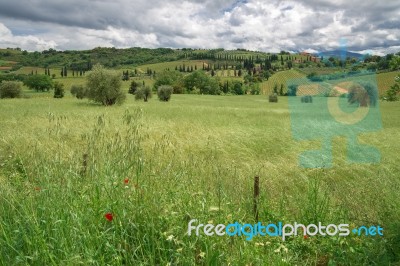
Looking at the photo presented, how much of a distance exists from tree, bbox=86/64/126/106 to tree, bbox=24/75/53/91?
89.5m

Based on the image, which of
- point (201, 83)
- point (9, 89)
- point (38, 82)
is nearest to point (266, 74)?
point (201, 83)

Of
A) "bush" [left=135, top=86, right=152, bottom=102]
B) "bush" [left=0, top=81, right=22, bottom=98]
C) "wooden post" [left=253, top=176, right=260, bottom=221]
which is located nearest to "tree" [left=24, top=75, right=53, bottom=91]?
"bush" [left=0, top=81, right=22, bottom=98]

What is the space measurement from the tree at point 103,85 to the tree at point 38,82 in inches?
3524

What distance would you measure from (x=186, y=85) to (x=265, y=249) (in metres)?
114

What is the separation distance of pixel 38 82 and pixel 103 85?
304 ft

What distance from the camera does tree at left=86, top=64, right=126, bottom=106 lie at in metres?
36.9

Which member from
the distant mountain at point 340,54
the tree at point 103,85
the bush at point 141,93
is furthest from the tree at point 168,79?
the distant mountain at point 340,54

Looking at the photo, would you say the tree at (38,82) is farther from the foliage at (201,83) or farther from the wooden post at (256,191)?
the wooden post at (256,191)

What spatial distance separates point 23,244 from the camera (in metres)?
3.15

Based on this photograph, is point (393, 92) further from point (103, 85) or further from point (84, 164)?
point (103, 85)

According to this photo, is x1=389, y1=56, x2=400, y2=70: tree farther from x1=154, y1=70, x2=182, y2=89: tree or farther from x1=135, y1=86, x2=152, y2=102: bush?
x1=154, y1=70, x2=182, y2=89: tree

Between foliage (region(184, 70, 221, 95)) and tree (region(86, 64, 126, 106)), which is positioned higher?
foliage (region(184, 70, 221, 95))

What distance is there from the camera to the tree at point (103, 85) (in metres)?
36.9

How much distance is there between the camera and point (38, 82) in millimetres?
112250
